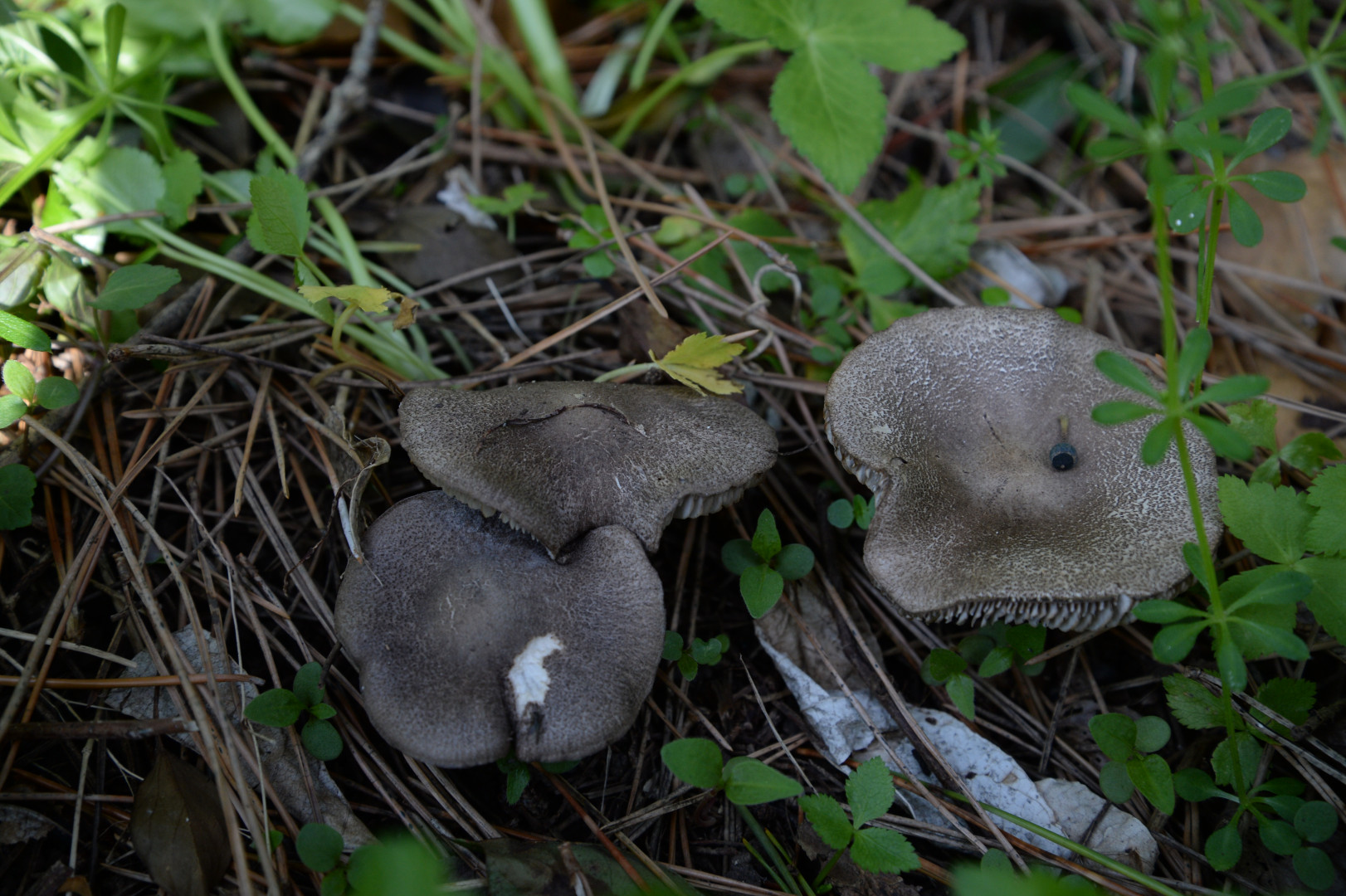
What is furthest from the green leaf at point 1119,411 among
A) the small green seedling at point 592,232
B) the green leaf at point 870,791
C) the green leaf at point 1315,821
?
the small green seedling at point 592,232

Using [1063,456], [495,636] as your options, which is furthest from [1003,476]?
[495,636]

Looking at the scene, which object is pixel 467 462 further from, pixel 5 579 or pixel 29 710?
pixel 5 579

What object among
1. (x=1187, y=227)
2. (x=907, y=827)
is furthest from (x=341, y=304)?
(x=1187, y=227)

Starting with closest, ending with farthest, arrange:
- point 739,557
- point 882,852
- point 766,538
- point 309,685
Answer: point 882,852 < point 309,685 < point 766,538 < point 739,557

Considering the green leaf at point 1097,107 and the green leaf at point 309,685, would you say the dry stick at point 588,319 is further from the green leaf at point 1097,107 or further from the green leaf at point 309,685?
the green leaf at point 1097,107

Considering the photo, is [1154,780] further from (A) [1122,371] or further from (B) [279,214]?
(B) [279,214]

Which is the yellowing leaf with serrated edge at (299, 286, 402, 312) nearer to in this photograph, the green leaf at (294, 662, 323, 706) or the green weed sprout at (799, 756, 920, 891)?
the green leaf at (294, 662, 323, 706)
